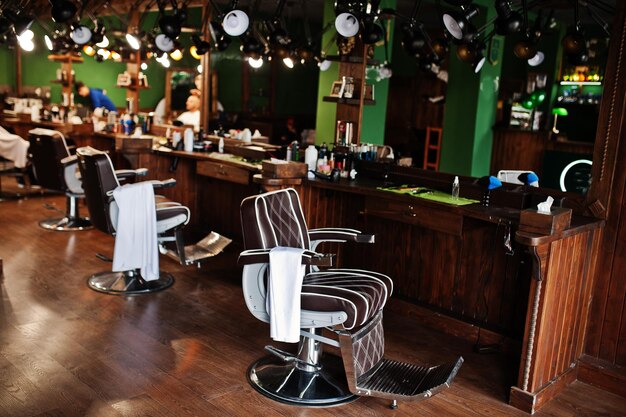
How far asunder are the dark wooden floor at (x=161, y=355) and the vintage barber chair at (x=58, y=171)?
1.22 metres

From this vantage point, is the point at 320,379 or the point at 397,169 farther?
the point at 397,169

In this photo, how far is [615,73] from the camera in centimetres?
329

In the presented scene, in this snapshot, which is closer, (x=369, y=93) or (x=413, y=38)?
(x=413, y=38)

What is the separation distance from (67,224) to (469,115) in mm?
5229

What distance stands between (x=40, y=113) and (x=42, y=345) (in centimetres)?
605

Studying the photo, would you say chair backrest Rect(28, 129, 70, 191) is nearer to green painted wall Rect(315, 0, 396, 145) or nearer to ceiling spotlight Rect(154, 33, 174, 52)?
ceiling spotlight Rect(154, 33, 174, 52)

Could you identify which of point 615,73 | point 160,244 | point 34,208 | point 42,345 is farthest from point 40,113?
point 615,73

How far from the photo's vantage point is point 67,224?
6391 millimetres

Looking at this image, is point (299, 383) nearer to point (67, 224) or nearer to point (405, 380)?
point (405, 380)

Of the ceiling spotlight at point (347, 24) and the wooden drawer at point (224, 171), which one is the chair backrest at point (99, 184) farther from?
the ceiling spotlight at point (347, 24)

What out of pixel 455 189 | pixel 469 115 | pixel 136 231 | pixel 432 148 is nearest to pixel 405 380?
pixel 455 189

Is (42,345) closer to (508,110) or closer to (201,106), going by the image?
(201,106)

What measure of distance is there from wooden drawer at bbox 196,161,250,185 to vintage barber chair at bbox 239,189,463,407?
6.33ft

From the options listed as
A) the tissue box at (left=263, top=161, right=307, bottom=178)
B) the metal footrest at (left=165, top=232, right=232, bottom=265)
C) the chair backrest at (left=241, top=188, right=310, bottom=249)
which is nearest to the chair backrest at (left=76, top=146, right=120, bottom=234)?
the metal footrest at (left=165, top=232, right=232, bottom=265)
